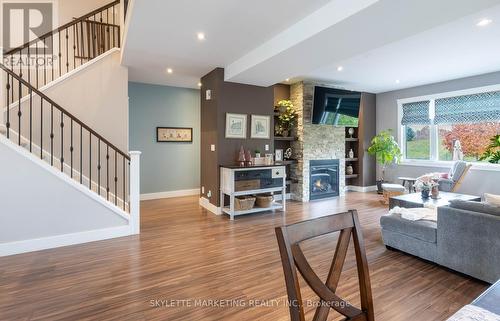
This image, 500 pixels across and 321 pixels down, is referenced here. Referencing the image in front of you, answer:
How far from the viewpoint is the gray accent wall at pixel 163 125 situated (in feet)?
20.3

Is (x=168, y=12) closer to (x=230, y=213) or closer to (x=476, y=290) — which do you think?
(x=230, y=213)

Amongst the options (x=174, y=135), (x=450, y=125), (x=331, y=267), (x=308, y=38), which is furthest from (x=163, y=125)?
(x=450, y=125)

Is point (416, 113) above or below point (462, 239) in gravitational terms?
above

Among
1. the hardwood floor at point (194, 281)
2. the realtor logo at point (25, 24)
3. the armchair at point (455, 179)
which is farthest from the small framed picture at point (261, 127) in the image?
the realtor logo at point (25, 24)

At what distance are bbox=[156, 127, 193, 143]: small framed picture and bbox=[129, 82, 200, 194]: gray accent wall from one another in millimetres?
80

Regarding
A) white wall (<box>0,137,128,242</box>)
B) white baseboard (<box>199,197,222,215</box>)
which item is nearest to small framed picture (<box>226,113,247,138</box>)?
white baseboard (<box>199,197,222,215</box>)

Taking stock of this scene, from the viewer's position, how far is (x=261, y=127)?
5.53 metres

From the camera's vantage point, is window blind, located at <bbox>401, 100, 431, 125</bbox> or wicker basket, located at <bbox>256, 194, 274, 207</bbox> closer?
wicker basket, located at <bbox>256, 194, 274, 207</bbox>

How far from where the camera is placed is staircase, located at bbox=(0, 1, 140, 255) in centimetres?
379

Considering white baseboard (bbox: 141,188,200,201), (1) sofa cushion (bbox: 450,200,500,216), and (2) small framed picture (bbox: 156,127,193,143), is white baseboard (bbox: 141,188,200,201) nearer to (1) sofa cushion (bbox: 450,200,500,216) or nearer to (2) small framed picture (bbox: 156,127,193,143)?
(2) small framed picture (bbox: 156,127,193,143)

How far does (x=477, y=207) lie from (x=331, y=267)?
2326 mm

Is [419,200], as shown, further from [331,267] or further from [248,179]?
[331,267]

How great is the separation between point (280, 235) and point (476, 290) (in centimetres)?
260

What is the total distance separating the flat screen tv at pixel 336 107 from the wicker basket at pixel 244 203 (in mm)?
2578
